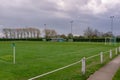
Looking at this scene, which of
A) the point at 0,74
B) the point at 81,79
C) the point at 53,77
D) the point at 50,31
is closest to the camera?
the point at 81,79

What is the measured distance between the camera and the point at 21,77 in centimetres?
1240

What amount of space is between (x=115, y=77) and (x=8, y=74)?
5661 millimetres

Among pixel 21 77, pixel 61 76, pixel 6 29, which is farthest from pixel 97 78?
pixel 6 29

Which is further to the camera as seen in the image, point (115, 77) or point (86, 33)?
point (86, 33)

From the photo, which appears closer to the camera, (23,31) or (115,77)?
(115,77)

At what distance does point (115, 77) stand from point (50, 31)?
14657cm

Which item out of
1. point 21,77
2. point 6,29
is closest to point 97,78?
point 21,77

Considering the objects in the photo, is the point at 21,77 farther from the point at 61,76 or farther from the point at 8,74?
the point at 61,76

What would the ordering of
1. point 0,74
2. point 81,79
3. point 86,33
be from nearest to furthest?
point 81,79
point 0,74
point 86,33

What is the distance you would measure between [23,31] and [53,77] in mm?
149113

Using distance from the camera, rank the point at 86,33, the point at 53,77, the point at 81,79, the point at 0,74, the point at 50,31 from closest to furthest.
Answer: the point at 81,79 → the point at 53,77 → the point at 0,74 → the point at 86,33 → the point at 50,31

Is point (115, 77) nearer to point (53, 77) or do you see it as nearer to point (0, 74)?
point (53, 77)

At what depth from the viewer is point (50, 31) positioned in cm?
15812

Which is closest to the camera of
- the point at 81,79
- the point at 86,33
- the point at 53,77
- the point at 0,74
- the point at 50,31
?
the point at 81,79
